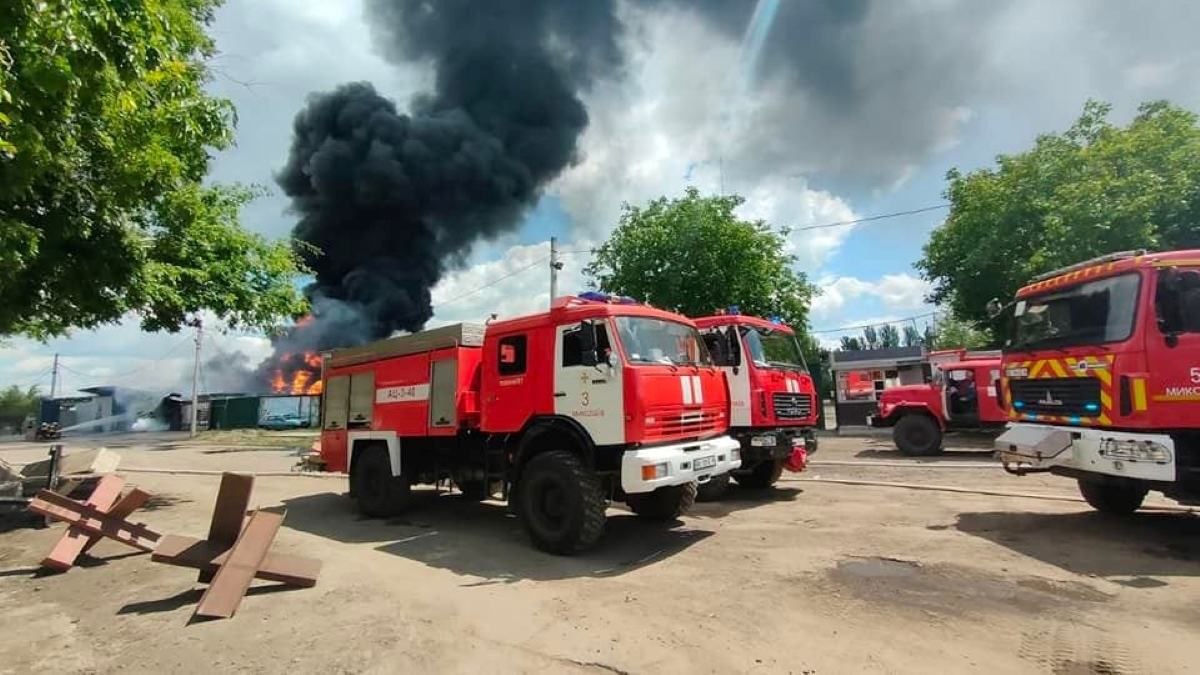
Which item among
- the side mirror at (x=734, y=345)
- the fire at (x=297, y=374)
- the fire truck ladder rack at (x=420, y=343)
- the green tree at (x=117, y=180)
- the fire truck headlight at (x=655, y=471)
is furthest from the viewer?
the fire at (x=297, y=374)

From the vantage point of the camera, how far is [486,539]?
25.1 feet

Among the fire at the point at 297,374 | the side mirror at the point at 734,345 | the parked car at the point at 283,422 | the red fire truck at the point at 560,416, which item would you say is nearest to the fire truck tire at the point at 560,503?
the red fire truck at the point at 560,416

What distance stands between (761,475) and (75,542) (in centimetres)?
894

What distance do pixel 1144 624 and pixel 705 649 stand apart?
10.0 ft

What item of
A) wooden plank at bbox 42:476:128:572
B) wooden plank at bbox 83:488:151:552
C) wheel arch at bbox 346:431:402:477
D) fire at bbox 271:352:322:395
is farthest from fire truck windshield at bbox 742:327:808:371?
fire at bbox 271:352:322:395

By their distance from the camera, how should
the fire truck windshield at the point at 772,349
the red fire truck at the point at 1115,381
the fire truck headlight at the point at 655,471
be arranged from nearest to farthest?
the red fire truck at the point at 1115,381 → the fire truck headlight at the point at 655,471 → the fire truck windshield at the point at 772,349

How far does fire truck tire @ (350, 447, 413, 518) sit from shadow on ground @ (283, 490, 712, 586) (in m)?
0.18

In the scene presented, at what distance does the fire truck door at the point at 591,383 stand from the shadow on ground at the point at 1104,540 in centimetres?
422

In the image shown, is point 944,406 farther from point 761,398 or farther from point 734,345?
point 734,345

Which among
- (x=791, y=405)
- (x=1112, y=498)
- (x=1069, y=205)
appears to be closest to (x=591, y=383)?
(x=791, y=405)

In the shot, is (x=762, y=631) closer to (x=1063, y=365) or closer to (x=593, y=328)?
(x=593, y=328)

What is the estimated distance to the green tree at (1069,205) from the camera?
1499cm

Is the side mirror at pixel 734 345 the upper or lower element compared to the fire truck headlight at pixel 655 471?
upper

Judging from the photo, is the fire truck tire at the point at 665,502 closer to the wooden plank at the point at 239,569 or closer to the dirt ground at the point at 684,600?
the dirt ground at the point at 684,600
